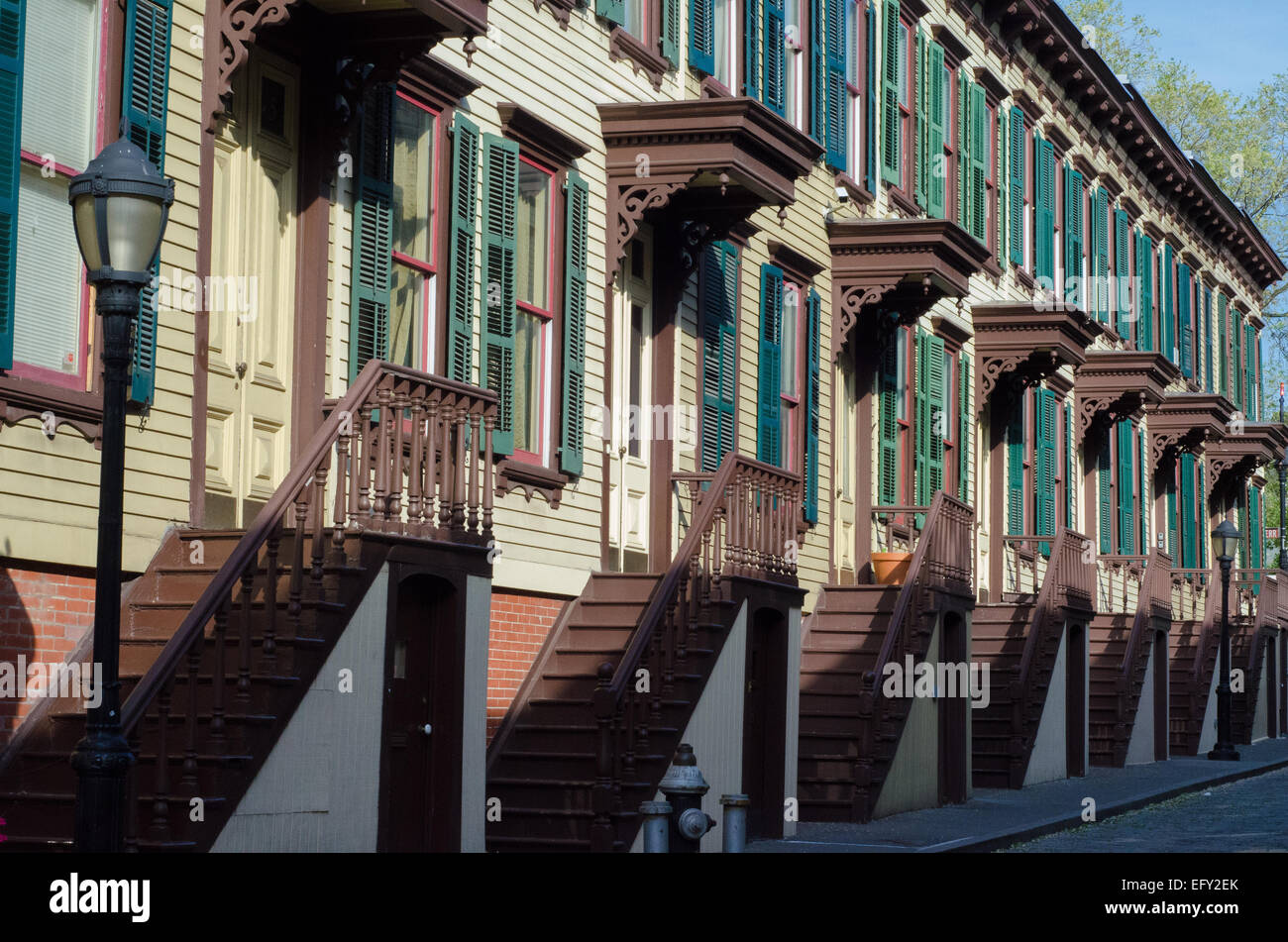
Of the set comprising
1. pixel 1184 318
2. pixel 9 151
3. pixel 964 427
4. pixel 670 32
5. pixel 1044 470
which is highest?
pixel 1184 318

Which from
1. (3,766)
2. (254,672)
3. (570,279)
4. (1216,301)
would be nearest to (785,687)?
(570,279)

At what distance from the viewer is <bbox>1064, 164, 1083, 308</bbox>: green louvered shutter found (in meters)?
32.4

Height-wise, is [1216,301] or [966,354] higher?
[1216,301]

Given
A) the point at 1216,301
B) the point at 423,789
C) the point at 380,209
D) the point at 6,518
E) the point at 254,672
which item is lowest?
the point at 423,789

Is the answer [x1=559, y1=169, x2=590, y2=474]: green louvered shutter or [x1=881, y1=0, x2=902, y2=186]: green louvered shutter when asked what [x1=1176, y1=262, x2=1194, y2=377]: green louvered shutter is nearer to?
[x1=881, y1=0, x2=902, y2=186]: green louvered shutter

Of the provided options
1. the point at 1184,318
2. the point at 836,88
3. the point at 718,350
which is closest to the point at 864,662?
the point at 718,350

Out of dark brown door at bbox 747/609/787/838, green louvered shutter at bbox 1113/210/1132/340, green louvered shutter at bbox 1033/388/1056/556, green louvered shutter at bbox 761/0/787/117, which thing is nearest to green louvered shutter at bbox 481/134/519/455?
dark brown door at bbox 747/609/787/838

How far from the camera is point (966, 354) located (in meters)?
26.8

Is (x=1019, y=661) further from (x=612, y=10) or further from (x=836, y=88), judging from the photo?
(x=612, y=10)

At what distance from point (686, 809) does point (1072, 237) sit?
76.5 ft

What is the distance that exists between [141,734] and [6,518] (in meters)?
1.32

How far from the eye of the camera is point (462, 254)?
47.4ft

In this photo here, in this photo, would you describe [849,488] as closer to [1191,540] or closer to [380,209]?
[380,209]

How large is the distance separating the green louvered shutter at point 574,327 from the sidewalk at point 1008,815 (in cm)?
354
